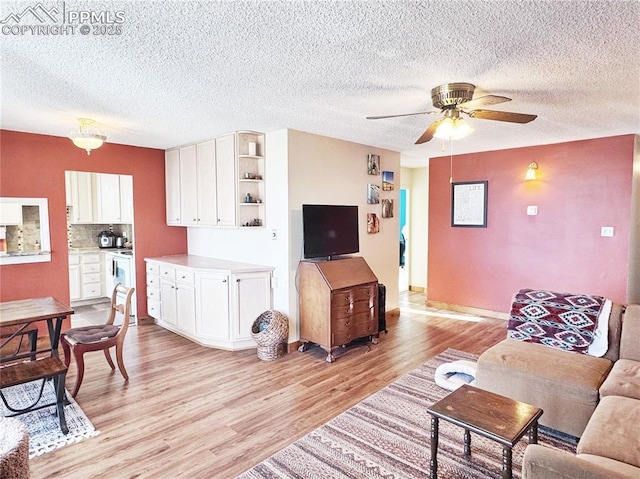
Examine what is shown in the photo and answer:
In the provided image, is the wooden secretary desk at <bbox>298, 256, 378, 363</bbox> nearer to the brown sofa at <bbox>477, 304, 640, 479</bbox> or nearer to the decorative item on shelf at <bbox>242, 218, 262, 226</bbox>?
the decorative item on shelf at <bbox>242, 218, 262, 226</bbox>

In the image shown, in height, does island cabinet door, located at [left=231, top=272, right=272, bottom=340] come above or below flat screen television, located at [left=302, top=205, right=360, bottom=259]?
below

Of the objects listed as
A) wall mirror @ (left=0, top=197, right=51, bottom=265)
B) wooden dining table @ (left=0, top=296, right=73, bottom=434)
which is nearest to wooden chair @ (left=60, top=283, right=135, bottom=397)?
wooden dining table @ (left=0, top=296, right=73, bottom=434)

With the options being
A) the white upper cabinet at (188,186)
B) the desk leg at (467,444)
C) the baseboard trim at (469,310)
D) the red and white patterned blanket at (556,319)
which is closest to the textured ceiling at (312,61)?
the white upper cabinet at (188,186)

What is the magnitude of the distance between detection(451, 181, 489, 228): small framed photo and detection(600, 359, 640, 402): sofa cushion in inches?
124

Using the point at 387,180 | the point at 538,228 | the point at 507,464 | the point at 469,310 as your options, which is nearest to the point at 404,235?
the point at 469,310

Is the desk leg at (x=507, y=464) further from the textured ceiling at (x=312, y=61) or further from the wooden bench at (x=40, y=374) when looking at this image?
the wooden bench at (x=40, y=374)

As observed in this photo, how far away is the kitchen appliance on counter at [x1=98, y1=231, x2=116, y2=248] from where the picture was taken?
6367 millimetres

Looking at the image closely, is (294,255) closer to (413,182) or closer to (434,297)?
(434,297)

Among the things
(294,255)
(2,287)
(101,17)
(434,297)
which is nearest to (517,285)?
→ (434,297)

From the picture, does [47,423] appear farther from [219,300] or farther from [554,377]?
[554,377]

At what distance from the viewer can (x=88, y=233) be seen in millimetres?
6523

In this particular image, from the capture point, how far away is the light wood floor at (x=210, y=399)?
228cm

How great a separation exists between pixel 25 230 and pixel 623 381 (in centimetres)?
575

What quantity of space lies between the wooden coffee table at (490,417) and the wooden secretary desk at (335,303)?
5.90 ft
